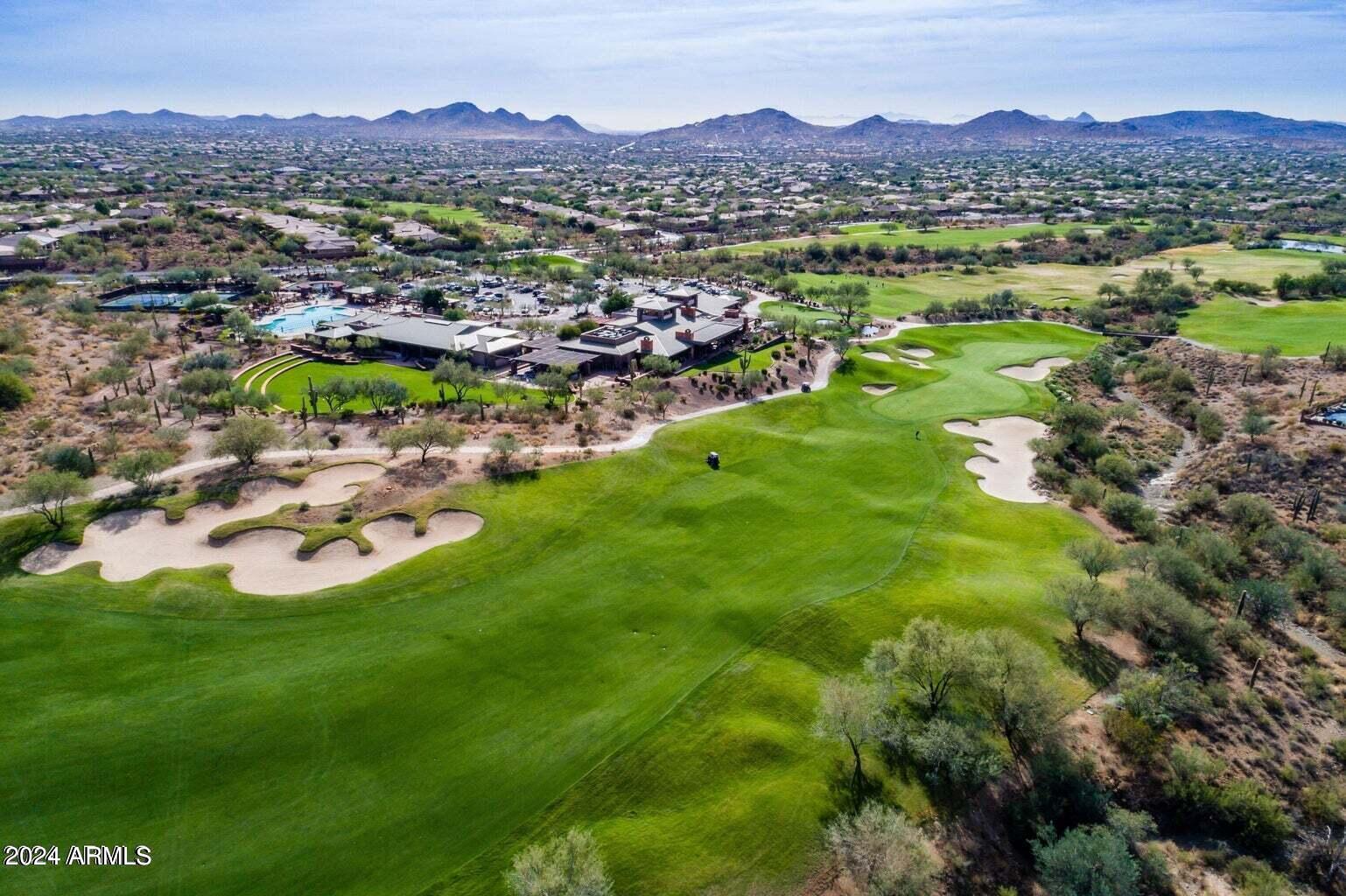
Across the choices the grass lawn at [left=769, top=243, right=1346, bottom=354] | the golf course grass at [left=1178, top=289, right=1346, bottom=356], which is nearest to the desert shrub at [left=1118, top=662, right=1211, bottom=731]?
the golf course grass at [left=1178, top=289, right=1346, bottom=356]

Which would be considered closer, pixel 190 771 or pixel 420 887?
pixel 420 887

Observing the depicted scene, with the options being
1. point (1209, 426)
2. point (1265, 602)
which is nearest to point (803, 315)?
point (1209, 426)

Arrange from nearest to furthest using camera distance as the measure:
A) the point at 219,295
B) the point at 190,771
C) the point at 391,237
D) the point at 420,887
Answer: the point at 420,887, the point at 190,771, the point at 219,295, the point at 391,237

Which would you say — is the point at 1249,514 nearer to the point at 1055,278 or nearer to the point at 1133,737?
the point at 1133,737

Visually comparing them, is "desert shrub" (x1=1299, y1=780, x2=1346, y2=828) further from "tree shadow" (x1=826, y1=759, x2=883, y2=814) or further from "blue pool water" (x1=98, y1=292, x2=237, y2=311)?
"blue pool water" (x1=98, y1=292, x2=237, y2=311)

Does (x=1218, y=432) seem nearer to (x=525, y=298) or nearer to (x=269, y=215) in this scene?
(x=525, y=298)

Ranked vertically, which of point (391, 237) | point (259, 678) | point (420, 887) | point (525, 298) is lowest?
point (420, 887)

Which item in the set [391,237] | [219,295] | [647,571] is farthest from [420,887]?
[391,237]
